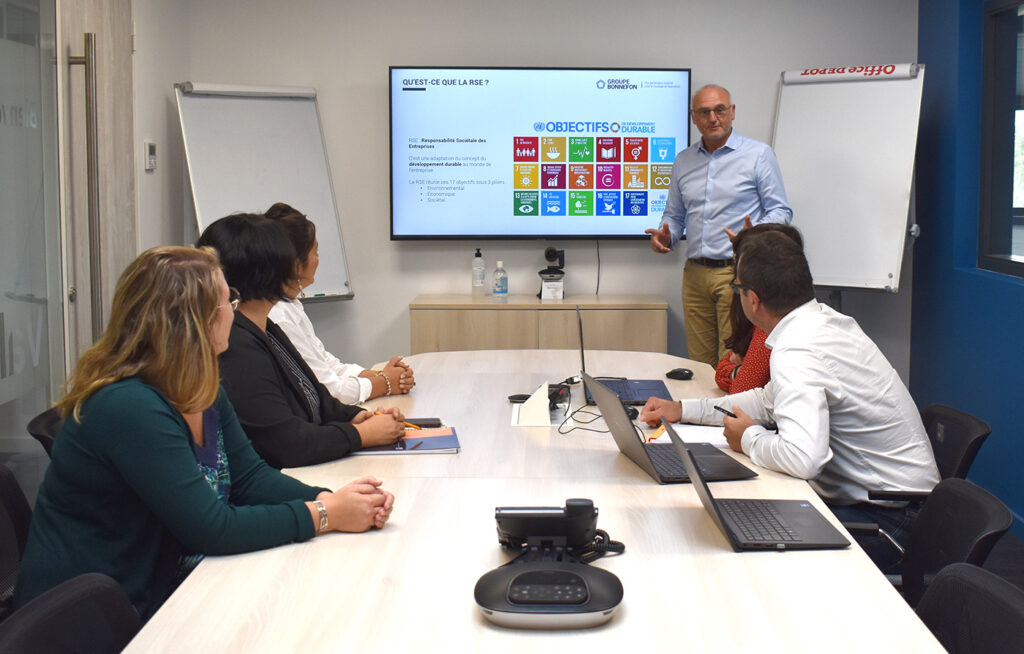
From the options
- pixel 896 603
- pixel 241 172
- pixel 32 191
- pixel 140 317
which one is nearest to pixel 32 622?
pixel 140 317

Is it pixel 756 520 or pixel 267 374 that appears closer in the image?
pixel 756 520

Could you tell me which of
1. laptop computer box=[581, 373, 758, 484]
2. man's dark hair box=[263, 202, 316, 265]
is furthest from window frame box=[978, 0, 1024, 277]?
man's dark hair box=[263, 202, 316, 265]

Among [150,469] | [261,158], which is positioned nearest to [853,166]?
[261,158]

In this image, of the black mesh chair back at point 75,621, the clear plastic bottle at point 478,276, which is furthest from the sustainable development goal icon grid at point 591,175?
the black mesh chair back at point 75,621

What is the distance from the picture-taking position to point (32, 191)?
3.54 m

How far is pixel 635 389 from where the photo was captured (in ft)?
9.88

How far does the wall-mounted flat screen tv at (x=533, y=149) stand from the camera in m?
5.20

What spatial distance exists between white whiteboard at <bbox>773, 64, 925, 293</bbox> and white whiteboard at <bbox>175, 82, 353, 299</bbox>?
2462 mm

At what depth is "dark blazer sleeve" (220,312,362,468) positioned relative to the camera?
2.15 meters

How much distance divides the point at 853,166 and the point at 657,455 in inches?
122

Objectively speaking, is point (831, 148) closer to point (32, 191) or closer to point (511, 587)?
point (32, 191)

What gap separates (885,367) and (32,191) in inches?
118

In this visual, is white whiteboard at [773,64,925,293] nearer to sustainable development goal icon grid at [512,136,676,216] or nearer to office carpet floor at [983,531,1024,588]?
sustainable development goal icon grid at [512,136,676,216]

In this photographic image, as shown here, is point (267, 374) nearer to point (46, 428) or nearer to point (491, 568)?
point (46, 428)
